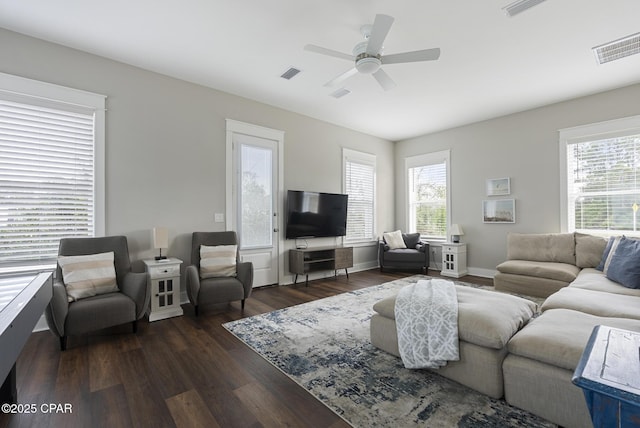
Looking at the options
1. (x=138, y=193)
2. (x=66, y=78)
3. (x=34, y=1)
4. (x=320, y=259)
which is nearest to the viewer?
(x=34, y=1)

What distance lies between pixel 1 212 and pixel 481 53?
17.7 feet

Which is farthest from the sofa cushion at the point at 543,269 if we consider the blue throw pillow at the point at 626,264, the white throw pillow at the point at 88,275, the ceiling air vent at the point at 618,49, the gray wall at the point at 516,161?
the white throw pillow at the point at 88,275

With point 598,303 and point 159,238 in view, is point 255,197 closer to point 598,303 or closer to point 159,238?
point 159,238

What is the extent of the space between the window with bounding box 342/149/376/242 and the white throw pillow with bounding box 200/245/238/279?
292 centimetres

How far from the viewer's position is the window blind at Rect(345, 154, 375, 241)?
6215 mm

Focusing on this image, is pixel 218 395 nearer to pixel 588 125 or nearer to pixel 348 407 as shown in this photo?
pixel 348 407

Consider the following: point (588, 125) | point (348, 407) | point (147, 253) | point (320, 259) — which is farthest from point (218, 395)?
point (588, 125)

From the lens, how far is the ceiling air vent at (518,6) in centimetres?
250

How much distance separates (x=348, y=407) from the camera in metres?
1.81

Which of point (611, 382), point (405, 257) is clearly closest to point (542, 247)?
point (405, 257)

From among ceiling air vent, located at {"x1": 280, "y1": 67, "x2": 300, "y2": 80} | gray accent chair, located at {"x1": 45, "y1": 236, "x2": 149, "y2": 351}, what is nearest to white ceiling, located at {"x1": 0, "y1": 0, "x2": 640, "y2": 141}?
ceiling air vent, located at {"x1": 280, "y1": 67, "x2": 300, "y2": 80}

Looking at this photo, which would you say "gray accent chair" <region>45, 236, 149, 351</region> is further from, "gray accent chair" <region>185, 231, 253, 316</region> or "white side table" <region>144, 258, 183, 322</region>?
"gray accent chair" <region>185, 231, 253, 316</region>

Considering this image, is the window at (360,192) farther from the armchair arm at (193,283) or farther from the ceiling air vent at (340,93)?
the armchair arm at (193,283)

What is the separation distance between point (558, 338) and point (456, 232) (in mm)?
4287
